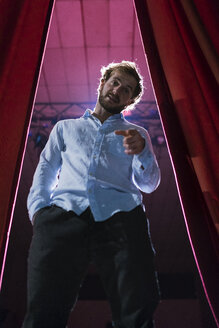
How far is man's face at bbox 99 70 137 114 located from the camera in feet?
4.39

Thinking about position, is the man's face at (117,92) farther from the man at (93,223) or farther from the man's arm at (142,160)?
the man's arm at (142,160)

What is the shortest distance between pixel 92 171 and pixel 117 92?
40cm

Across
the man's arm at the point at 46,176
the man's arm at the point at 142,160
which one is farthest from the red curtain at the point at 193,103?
the man's arm at the point at 46,176

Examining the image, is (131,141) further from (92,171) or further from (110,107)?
(110,107)

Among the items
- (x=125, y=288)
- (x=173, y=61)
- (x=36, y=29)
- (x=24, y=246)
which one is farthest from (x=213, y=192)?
(x=24, y=246)

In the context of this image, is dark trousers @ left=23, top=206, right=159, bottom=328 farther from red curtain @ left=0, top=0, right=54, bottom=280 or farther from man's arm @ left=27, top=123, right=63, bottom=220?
red curtain @ left=0, top=0, right=54, bottom=280

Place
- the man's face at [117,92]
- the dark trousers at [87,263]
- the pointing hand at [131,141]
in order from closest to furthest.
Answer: the dark trousers at [87,263]
the pointing hand at [131,141]
the man's face at [117,92]

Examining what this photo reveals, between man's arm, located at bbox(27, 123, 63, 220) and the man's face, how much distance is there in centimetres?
24

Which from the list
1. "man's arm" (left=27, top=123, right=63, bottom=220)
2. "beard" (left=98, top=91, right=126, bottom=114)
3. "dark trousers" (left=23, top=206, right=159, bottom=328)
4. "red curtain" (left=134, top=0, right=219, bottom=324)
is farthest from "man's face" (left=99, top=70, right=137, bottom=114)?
"dark trousers" (left=23, top=206, right=159, bottom=328)

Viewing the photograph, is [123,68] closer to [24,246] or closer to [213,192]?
[213,192]

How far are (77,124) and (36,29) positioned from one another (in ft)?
1.53

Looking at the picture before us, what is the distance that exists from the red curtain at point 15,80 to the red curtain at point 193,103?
1.63 feet

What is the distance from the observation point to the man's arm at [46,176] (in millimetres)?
1087

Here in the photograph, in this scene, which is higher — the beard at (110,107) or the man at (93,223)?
the beard at (110,107)
